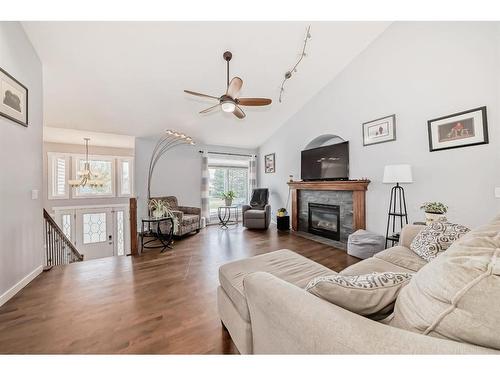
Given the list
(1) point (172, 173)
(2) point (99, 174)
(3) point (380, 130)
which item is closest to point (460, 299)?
(3) point (380, 130)

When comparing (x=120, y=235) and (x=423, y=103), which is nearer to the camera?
(x=423, y=103)

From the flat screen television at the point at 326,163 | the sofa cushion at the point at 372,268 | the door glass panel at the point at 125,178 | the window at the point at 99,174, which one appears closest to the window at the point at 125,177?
the door glass panel at the point at 125,178

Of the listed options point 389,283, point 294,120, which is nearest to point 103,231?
point 294,120

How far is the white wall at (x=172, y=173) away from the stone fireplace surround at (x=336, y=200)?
2705 millimetres

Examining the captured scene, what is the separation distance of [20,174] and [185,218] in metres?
2.60

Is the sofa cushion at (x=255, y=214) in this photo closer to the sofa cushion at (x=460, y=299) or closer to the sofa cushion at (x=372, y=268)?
the sofa cushion at (x=372, y=268)

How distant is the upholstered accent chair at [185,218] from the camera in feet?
13.7

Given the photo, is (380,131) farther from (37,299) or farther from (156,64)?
(37,299)

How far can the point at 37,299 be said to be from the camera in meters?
1.96

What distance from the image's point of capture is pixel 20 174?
2.14 meters

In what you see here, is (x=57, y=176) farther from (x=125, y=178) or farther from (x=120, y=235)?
(x=120, y=235)

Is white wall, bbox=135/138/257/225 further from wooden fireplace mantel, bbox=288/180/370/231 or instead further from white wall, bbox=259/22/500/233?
wooden fireplace mantel, bbox=288/180/370/231

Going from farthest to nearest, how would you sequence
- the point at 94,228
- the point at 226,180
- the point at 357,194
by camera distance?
the point at 226,180, the point at 94,228, the point at 357,194
